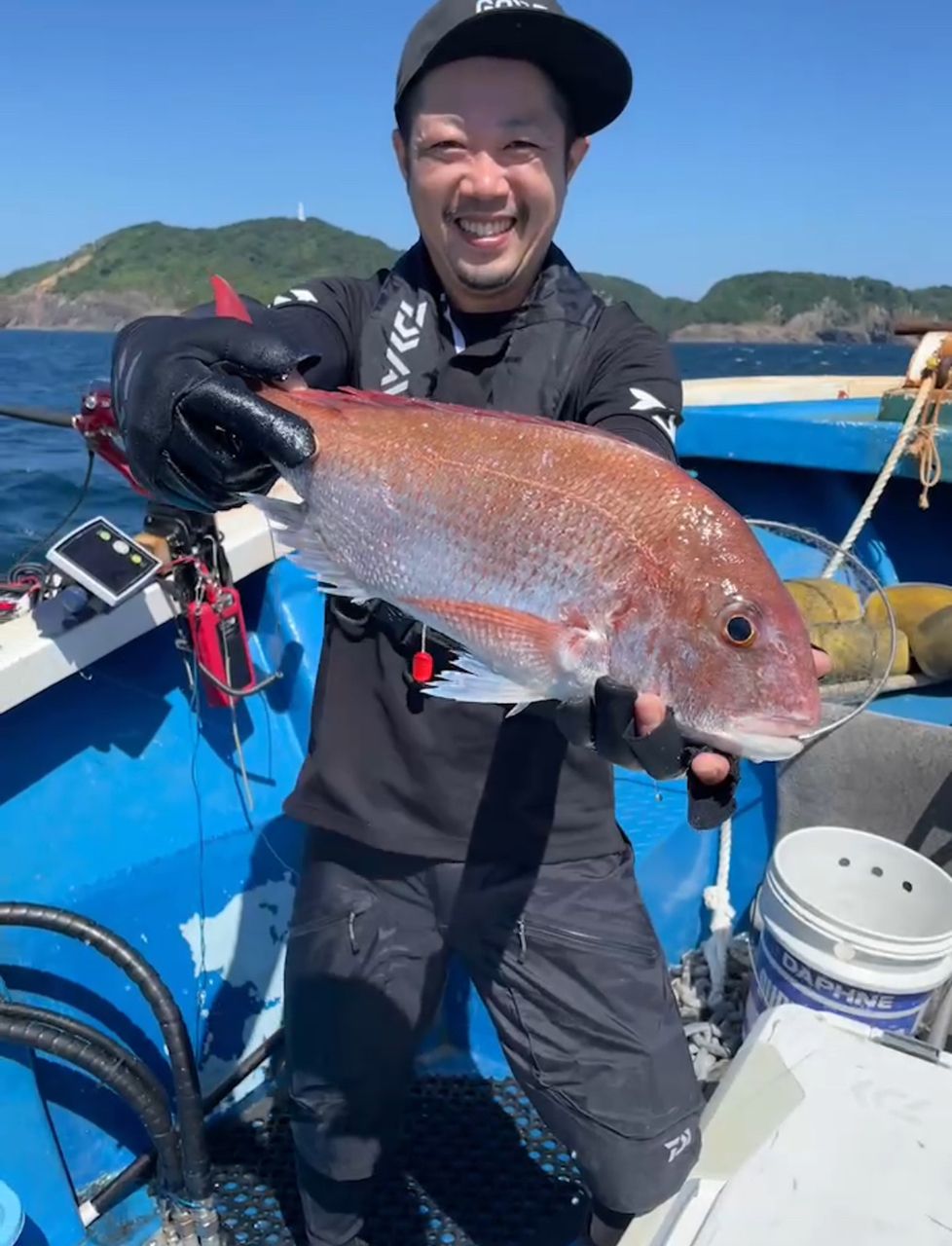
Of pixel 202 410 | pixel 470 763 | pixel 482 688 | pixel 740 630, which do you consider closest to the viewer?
pixel 740 630

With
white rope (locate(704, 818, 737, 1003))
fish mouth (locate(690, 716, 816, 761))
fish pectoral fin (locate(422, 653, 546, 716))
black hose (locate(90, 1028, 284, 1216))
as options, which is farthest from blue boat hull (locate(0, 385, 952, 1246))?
fish mouth (locate(690, 716, 816, 761))

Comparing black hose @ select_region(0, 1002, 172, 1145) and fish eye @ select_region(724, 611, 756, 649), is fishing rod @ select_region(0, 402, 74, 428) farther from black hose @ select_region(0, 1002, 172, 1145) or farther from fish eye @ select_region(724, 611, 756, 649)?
fish eye @ select_region(724, 611, 756, 649)

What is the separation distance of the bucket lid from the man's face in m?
2.26

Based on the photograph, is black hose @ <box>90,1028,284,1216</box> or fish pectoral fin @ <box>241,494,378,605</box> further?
black hose @ <box>90,1028,284,1216</box>

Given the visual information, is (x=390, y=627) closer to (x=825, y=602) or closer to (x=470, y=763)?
(x=470, y=763)

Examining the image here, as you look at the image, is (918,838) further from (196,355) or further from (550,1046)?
(196,355)

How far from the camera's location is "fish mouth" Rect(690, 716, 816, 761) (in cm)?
141

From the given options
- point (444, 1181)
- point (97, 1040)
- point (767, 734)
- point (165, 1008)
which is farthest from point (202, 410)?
point (444, 1181)

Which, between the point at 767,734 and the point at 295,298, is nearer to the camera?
the point at 767,734

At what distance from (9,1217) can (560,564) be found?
1839mm

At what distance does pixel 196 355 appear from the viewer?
1.70 meters

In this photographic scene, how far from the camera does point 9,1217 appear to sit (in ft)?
6.32

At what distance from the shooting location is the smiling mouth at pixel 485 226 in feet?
6.26

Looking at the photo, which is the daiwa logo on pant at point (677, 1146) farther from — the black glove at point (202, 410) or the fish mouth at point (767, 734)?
the black glove at point (202, 410)
